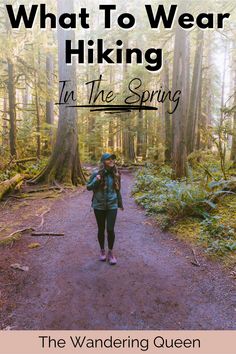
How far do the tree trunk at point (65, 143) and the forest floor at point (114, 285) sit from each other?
4.55m

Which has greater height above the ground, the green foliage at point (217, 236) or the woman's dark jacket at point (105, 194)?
the woman's dark jacket at point (105, 194)

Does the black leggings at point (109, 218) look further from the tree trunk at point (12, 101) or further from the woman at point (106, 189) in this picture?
the tree trunk at point (12, 101)

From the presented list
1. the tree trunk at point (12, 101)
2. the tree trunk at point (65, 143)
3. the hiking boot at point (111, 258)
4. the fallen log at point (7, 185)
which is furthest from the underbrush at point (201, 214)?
the tree trunk at point (12, 101)

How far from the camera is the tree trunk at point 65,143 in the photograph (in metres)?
11.3

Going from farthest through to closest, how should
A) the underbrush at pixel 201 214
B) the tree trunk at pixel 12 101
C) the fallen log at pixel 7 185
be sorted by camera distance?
the tree trunk at pixel 12 101 → the fallen log at pixel 7 185 → the underbrush at pixel 201 214

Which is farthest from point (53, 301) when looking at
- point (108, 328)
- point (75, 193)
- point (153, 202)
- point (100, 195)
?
point (75, 193)

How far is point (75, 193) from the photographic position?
34.3ft

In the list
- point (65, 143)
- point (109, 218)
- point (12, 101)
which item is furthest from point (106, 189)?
point (12, 101)

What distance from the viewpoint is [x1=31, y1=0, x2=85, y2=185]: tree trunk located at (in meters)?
11.3

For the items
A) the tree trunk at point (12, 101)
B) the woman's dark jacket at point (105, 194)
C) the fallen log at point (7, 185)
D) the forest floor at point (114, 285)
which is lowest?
the forest floor at point (114, 285)

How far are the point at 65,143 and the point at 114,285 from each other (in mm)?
8129

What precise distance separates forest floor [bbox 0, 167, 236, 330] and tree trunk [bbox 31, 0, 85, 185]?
14.9ft

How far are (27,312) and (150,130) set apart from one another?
58.5 feet

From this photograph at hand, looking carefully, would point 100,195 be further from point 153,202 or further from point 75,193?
point 75,193
